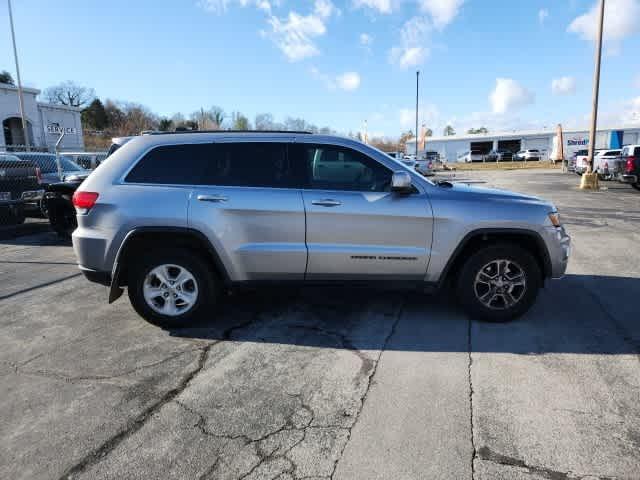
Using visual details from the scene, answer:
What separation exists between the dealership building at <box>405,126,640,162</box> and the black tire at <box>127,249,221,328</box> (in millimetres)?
60832

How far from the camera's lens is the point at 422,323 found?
4.52m

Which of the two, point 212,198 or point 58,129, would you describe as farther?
point 58,129

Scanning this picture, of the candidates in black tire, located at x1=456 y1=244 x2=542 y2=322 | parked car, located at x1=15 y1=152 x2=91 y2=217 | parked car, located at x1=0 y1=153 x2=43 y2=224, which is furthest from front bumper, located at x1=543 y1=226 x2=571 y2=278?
parked car, located at x1=15 y1=152 x2=91 y2=217

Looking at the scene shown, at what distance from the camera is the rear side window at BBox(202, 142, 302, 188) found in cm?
428

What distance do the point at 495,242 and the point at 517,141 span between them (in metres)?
75.1

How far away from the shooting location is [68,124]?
120 ft

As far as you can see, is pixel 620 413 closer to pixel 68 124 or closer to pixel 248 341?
pixel 248 341

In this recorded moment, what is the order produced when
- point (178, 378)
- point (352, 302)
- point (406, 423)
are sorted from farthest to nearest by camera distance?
point (352, 302)
point (178, 378)
point (406, 423)

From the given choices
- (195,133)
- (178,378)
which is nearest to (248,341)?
(178,378)

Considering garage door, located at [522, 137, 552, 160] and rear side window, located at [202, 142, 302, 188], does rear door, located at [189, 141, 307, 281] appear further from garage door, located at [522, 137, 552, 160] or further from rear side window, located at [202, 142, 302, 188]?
garage door, located at [522, 137, 552, 160]

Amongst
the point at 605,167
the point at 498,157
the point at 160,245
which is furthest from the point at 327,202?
the point at 498,157

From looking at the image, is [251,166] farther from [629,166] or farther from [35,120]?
[35,120]

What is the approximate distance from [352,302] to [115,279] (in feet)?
8.41

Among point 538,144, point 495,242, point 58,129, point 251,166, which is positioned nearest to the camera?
point 251,166
